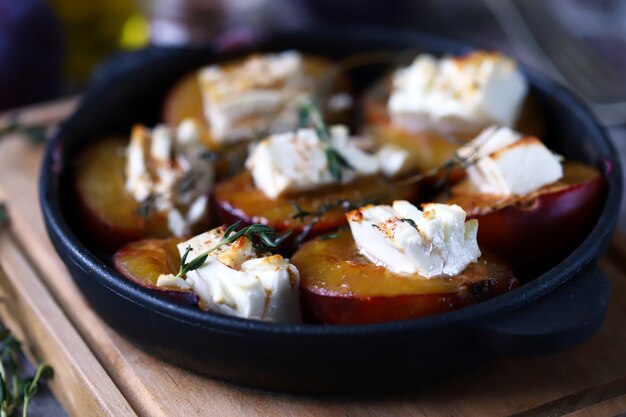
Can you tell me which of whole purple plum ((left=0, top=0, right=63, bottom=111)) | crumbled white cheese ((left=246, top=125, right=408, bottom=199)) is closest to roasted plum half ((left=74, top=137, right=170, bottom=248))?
crumbled white cheese ((left=246, top=125, right=408, bottom=199))

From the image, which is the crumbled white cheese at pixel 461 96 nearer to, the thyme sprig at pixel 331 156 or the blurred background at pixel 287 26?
the thyme sprig at pixel 331 156

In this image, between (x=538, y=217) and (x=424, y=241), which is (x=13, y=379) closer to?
(x=424, y=241)

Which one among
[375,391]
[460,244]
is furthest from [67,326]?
[460,244]

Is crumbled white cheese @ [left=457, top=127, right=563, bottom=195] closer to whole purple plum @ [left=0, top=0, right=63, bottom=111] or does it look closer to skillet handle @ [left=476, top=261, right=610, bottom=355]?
skillet handle @ [left=476, top=261, right=610, bottom=355]

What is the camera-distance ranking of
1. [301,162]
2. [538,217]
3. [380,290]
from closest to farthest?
[380,290], [538,217], [301,162]

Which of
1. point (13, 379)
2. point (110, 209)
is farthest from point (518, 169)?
point (13, 379)

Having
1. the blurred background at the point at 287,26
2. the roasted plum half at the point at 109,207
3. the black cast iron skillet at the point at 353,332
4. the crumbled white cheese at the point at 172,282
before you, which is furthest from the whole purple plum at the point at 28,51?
the crumbled white cheese at the point at 172,282
